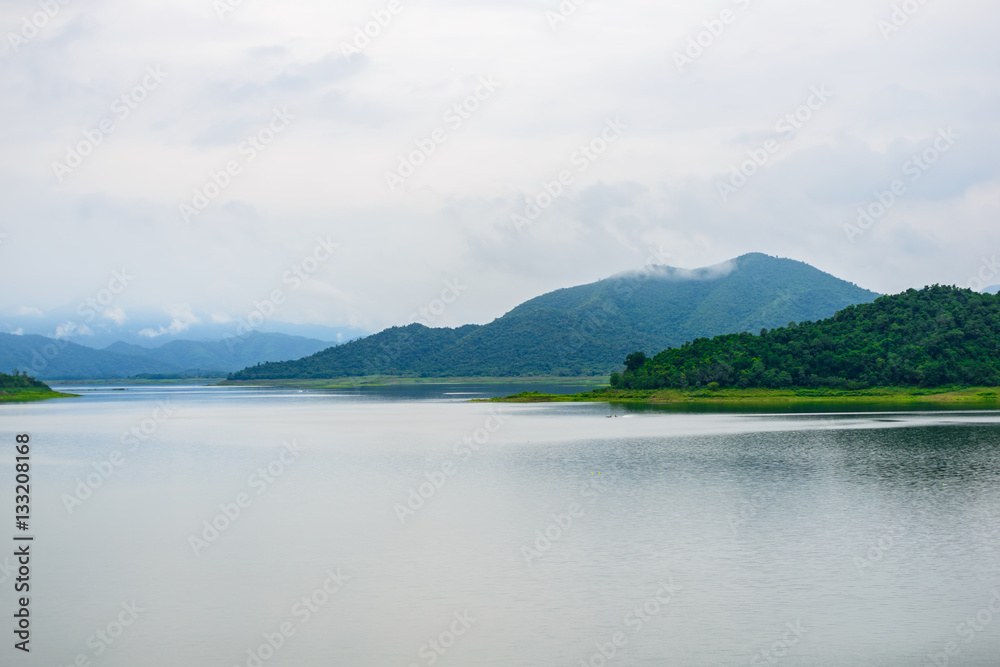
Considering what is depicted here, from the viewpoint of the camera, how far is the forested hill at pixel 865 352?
350ft

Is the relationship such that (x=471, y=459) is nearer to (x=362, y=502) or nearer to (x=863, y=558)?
(x=362, y=502)

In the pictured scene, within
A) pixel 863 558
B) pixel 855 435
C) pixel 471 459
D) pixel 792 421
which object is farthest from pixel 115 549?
pixel 792 421
